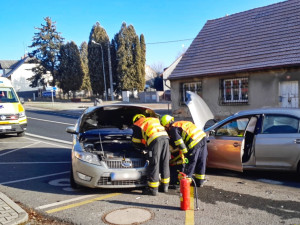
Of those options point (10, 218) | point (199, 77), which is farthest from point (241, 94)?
point (10, 218)

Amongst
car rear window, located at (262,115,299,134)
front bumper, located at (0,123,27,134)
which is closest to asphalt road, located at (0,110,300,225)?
car rear window, located at (262,115,299,134)

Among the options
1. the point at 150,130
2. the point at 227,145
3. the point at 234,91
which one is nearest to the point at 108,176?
the point at 150,130

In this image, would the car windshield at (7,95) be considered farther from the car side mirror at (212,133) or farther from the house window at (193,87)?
the house window at (193,87)

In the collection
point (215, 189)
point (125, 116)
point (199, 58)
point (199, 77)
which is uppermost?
point (199, 58)

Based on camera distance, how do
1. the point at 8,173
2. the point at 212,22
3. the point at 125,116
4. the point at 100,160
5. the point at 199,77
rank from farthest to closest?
the point at 212,22 < the point at 199,77 < the point at 125,116 < the point at 8,173 < the point at 100,160

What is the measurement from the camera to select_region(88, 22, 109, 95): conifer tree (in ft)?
145

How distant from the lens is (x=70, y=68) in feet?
146

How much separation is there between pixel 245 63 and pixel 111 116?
930 centimetres

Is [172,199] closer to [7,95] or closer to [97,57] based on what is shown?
[7,95]

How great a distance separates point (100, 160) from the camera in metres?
5.09

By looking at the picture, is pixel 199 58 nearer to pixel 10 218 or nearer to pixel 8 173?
pixel 8 173

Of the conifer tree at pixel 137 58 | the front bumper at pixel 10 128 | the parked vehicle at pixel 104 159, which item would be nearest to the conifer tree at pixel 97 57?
the conifer tree at pixel 137 58

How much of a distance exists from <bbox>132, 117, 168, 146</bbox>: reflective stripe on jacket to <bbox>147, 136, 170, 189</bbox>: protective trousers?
0.08 m

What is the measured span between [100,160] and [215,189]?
2168 mm
